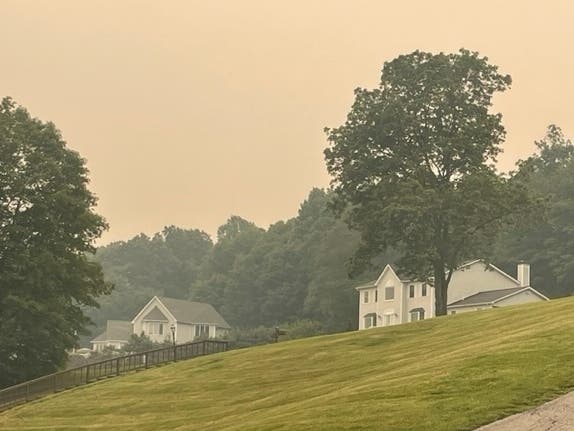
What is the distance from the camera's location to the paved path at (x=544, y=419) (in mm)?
15602

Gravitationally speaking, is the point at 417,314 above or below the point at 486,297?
below

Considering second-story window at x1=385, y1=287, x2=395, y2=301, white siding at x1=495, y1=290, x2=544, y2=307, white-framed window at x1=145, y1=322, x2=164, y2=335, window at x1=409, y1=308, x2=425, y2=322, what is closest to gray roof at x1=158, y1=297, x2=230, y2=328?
white-framed window at x1=145, y1=322, x2=164, y2=335

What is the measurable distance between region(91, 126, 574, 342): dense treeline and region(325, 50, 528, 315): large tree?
4.25 m

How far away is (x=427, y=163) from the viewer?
61.3m

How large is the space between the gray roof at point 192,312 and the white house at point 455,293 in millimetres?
39346

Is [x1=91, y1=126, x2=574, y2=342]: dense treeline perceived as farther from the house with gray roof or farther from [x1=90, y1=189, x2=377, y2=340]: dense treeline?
the house with gray roof

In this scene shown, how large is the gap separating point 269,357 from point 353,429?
79.3 ft

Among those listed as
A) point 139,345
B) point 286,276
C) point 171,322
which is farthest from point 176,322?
point 286,276

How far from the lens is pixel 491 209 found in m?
58.4

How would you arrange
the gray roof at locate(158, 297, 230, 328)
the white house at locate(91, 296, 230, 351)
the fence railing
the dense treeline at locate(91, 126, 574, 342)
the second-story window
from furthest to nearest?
1. the gray roof at locate(158, 297, 230, 328)
2. the white house at locate(91, 296, 230, 351)
3. the dense treeline at locate(91, 126, 574, 342)
4. the second-story window
5. the fence railing

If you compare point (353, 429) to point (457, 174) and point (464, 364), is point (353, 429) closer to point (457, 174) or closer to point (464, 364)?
point (464, 364)

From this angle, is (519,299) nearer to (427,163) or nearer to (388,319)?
(388,319)

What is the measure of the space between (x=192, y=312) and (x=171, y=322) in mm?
4766

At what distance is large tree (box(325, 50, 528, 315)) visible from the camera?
58.2 meters
